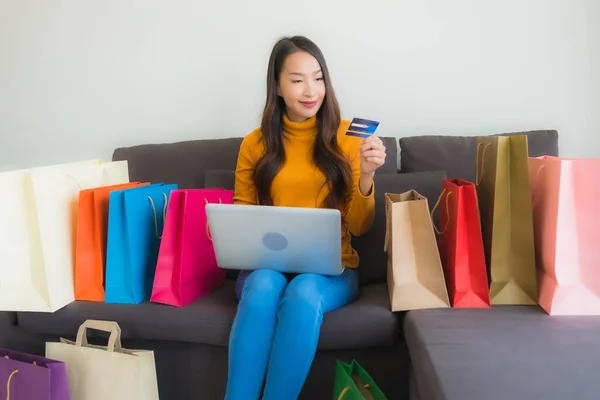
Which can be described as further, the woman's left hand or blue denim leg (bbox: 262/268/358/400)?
the woman's left hand

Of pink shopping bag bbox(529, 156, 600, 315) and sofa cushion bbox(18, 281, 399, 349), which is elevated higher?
pink shopping bag bbox(529, 156, 600, 315)

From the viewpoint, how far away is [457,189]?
1312mm

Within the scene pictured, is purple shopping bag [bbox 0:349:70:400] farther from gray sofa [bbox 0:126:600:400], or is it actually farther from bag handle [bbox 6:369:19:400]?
gray sofa [bbox 0:126:600:400]

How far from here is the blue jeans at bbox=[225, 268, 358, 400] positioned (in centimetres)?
121

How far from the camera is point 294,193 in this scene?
156cm

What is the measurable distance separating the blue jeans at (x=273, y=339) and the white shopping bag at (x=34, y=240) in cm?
56

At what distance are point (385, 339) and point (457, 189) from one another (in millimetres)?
419

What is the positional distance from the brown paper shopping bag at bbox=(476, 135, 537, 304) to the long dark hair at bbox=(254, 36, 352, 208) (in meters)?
0.41

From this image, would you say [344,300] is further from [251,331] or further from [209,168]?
[209,168]

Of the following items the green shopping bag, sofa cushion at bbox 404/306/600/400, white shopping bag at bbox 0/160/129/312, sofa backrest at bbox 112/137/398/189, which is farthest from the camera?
sofa backrest at bbox 112/137/398/189

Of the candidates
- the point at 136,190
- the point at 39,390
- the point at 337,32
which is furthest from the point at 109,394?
the point at 337,32

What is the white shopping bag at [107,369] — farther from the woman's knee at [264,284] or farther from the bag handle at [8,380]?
the woman's knee at [264,284]

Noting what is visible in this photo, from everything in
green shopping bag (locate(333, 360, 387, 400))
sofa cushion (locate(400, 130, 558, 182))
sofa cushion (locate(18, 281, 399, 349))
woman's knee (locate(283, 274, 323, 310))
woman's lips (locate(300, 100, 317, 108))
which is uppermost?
woman's lips (locate(300, 100, 317, 108))

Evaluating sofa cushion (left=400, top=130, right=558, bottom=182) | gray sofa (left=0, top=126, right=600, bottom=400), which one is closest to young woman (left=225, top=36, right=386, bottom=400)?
gray sofa (left=0, top=126, right=600, bottom=400)
